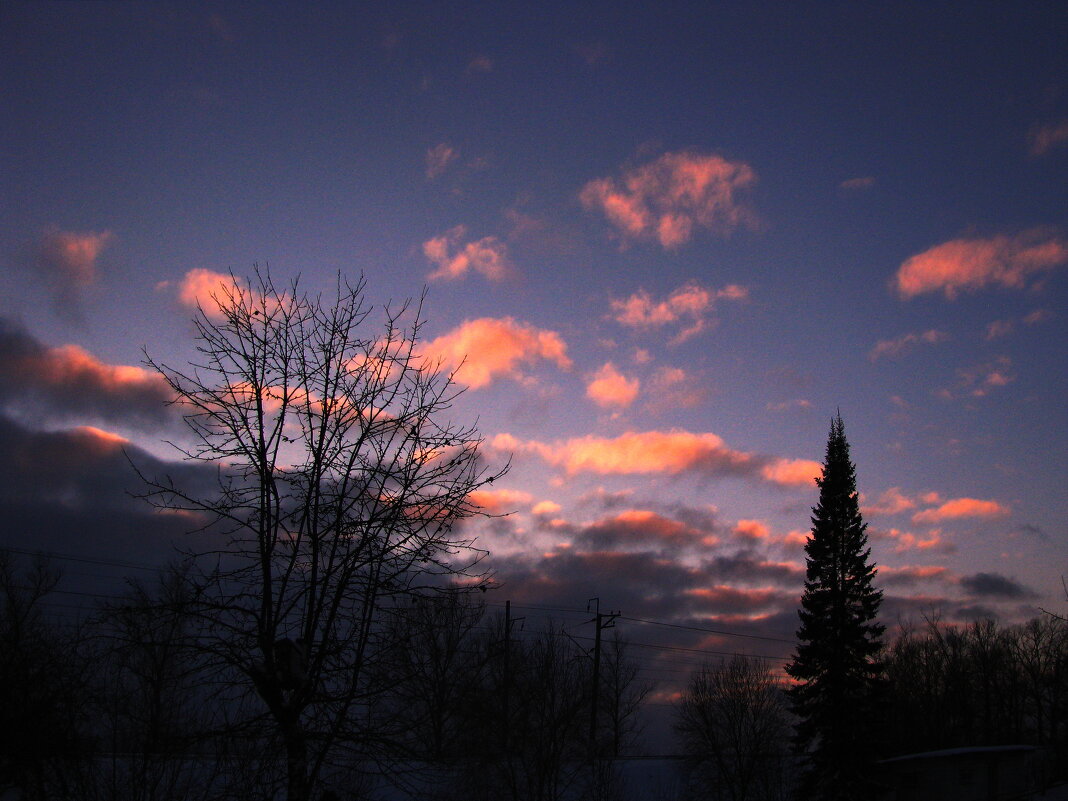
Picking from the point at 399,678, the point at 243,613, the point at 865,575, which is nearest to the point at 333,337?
the point at 243,613

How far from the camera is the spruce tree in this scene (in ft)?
145

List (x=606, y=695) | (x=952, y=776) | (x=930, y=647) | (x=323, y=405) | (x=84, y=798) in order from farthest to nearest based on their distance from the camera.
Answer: (x=930, y=647) → (x=606, y=695) → (x=952, y=776) → (x=84, y=798) → (x=323, y=405)

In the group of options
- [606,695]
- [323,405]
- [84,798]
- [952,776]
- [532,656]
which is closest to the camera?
[323,405]

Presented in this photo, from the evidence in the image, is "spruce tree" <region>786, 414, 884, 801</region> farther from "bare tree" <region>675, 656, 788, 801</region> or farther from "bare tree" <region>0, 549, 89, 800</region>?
"bare tree" <region>0, 549, 89, 800</region>

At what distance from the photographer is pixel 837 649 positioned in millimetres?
46625

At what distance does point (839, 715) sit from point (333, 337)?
45.3 metres

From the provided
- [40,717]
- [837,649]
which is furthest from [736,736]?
[40,717]

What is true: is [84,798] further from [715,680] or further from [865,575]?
[865,575]

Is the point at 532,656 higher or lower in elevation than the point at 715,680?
higher

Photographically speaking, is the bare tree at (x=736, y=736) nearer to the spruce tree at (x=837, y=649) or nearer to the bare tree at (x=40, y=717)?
the spruce tree at (x=837, y=649)

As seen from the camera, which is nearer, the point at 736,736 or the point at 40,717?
the point at 40,717

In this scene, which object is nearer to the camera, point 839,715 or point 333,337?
point 333,337

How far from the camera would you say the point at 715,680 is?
4703 centimetres

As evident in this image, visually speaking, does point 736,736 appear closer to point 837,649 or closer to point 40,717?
point 837,649
